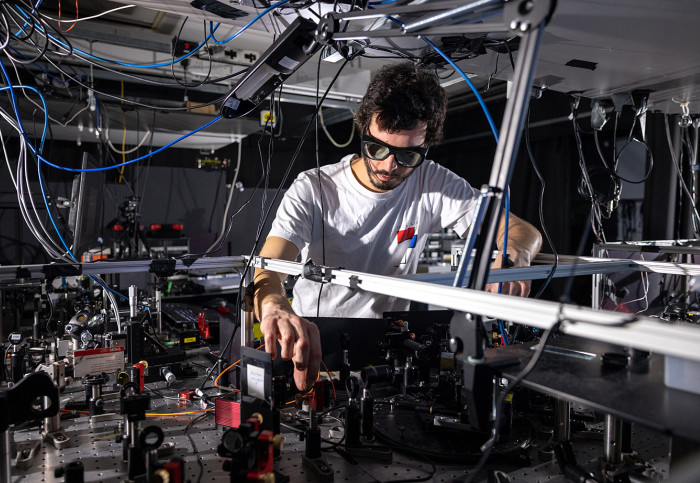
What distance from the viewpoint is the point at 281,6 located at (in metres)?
1.05

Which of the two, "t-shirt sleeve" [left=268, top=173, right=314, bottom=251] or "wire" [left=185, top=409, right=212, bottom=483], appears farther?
"t-shirt sleeve" [left=268, top=173, right=314, bottom=251]

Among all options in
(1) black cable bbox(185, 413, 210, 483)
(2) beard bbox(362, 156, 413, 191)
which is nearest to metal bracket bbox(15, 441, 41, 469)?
(1) black cable bbox(185, 413, 210, 483)

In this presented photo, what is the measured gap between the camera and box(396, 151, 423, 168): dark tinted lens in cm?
138

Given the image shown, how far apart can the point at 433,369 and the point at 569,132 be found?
3.32 m

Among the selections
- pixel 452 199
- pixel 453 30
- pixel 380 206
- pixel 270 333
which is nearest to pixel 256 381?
pixel 270 333

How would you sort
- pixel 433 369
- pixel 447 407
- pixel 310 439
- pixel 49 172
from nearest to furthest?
pixel 310 439 → pixel 447 407 → pixel 433 369 → pixel 49 172

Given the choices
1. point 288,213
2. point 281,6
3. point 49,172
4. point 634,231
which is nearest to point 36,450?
point 288,213

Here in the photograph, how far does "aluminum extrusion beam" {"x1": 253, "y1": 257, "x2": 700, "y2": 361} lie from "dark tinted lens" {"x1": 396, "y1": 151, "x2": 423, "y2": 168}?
757 mm

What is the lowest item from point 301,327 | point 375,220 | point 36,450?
point 36,450

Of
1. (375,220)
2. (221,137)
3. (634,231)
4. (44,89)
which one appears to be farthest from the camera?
(634,231)

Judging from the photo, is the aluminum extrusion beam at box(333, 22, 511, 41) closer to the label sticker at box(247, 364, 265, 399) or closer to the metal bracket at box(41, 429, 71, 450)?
the label sticker at box(247, 364, 265, 399)

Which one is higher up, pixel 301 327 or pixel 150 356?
pixel 301 327

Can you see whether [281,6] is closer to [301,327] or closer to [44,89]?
[301,327]

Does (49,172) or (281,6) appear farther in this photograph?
(49,172)
